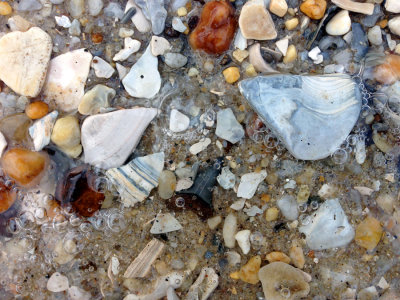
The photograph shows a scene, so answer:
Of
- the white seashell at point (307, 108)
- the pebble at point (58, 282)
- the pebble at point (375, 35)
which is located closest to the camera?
the white seashell at point (307, 108)

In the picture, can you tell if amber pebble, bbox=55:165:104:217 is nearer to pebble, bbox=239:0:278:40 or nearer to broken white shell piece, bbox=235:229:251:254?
broken white shell piece, bbox=235:229:251:254

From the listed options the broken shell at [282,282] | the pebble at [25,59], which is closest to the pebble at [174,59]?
the pebble at [25,59]

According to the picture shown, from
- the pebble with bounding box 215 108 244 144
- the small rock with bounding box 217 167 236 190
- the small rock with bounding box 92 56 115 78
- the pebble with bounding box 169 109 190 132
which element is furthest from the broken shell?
the small rock with bounding box 92 56 115 78

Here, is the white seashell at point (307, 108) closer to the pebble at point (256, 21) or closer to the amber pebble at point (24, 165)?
the pebble at point (256, 21)

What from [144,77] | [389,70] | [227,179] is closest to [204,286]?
[227,179]

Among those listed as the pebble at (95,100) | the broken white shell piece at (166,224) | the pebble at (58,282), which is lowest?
the pebble at (58,282)

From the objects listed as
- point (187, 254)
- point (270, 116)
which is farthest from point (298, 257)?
point (270, 116)

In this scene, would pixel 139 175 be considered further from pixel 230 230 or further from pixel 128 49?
pixel 128 49
